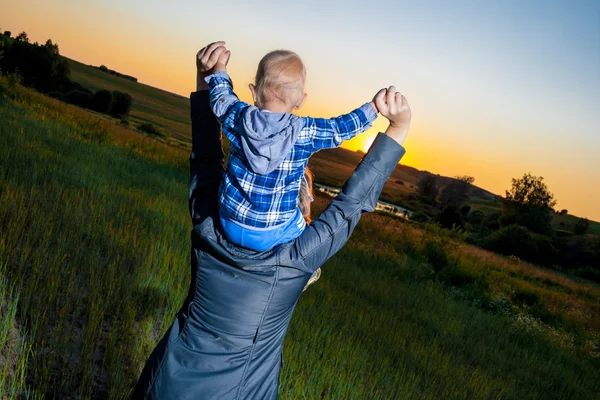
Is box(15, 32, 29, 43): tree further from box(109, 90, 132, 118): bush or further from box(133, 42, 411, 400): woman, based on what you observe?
box(133, 42, 411, 400): woman

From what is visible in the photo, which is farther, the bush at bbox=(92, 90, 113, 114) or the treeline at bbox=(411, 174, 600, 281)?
the bush at bbox=(92, 90, 113, 114)

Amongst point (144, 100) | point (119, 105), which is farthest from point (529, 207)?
point (144, 100)

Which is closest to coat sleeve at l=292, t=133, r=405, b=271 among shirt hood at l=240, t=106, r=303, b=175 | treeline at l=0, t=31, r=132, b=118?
shirt hood at l=240, t=106, r=303, b=175

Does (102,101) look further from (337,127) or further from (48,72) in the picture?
(337,127)

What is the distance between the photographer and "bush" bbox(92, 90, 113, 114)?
185 feet

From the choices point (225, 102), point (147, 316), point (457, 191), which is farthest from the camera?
point (457, 191)

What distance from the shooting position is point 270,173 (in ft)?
4.26

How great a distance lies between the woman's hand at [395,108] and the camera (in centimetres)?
138

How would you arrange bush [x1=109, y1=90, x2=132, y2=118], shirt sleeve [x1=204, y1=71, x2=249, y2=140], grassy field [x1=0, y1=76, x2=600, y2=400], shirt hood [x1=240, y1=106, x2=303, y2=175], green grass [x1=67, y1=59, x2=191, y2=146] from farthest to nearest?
green grass [x1=67, y1=59, x2=191, y2=146]
bush [x1=109, y1=90, x2=132, y2=118]
grassy field [x1=0, y1=76, x2=600, y2=400]
shirt sleeve [x1=204, y1=71, x2=249, y2=140]
shirt hood [x1=240, y1=106, x2=303, y2=175]

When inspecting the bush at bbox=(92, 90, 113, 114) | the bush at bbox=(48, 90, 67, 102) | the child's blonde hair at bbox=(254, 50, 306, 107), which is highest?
the child's blonde hair at bbox=(254, 50, 306, 107)

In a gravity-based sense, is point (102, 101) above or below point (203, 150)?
below

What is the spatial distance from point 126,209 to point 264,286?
191 inches

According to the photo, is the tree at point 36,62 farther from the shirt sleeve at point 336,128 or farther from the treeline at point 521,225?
the shirt sleeve at point 336,128

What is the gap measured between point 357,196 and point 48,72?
6167cm
